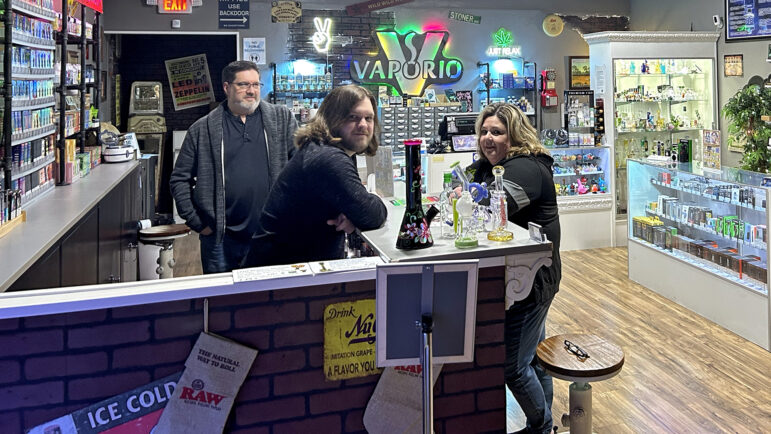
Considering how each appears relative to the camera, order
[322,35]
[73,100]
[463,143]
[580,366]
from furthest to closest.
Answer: [322,35] → [463,143] → [73,100] → [580,366]

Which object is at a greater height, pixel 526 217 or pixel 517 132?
pixel 517 132

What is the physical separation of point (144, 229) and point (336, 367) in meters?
4.07

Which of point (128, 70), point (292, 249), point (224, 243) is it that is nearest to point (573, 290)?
point (224, 243)

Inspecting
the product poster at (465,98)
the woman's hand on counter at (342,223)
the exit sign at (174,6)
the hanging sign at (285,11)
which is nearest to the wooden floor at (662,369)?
the woman's hand on counter at (342,223)

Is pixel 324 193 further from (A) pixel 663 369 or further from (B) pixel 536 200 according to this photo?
(A) pixel 663 369

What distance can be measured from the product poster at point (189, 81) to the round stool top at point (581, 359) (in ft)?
25.1

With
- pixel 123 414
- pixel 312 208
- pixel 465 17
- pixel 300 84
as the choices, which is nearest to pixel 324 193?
pixel 312 208

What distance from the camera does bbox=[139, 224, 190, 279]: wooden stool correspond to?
5.35 meters

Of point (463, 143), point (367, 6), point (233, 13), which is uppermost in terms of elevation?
point (367, 6)

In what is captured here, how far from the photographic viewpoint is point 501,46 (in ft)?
28.8

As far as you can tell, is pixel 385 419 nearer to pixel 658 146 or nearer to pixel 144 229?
pixel 144 229

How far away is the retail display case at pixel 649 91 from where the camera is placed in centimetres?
722

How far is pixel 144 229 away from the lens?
5.57m

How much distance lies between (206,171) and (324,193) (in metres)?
1.27
